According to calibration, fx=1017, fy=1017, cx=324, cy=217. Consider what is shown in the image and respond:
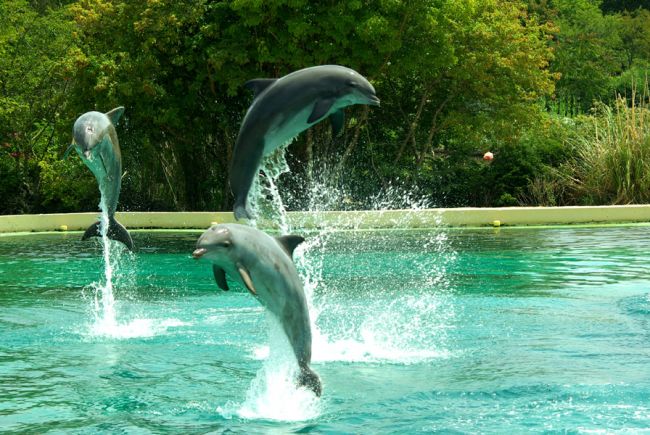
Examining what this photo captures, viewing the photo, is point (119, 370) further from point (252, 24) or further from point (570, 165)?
point (570, 165)

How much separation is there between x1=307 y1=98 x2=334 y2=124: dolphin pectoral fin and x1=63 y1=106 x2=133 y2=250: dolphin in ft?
9.34

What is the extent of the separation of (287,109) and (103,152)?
10.1ft

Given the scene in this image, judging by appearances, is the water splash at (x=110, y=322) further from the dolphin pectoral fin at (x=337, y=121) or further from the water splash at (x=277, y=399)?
the dolphin pectoral fin at (x=337, y=121)

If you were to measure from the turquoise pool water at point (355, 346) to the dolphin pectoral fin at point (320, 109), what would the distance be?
1445 millimetres

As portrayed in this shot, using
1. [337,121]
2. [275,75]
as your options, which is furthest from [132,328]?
[275,75]

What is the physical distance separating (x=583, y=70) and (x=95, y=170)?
32190 mm

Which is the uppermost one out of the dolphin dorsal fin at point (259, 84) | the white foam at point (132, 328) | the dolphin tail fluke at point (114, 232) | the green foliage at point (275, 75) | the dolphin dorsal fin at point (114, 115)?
the green foliage at point (275, 75)

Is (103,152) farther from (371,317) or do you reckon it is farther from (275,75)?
(275,75)

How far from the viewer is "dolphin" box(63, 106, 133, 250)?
8367 millimetres

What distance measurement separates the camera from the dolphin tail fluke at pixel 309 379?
6.27 metres

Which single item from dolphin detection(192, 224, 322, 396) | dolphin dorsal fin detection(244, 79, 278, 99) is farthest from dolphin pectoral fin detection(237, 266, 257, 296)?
dolphin dorsal fin detection(244, 79, 278, 99)

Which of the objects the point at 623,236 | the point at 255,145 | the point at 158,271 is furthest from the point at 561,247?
the point at 255,145

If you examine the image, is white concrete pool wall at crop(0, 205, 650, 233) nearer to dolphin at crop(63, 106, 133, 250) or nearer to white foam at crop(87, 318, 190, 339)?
white foam at crop(87, 318, 190, 339)

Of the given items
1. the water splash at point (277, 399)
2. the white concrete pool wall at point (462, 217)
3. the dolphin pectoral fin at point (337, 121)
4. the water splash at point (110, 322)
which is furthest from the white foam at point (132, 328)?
the white concrete pool wall at point (462, 217)
